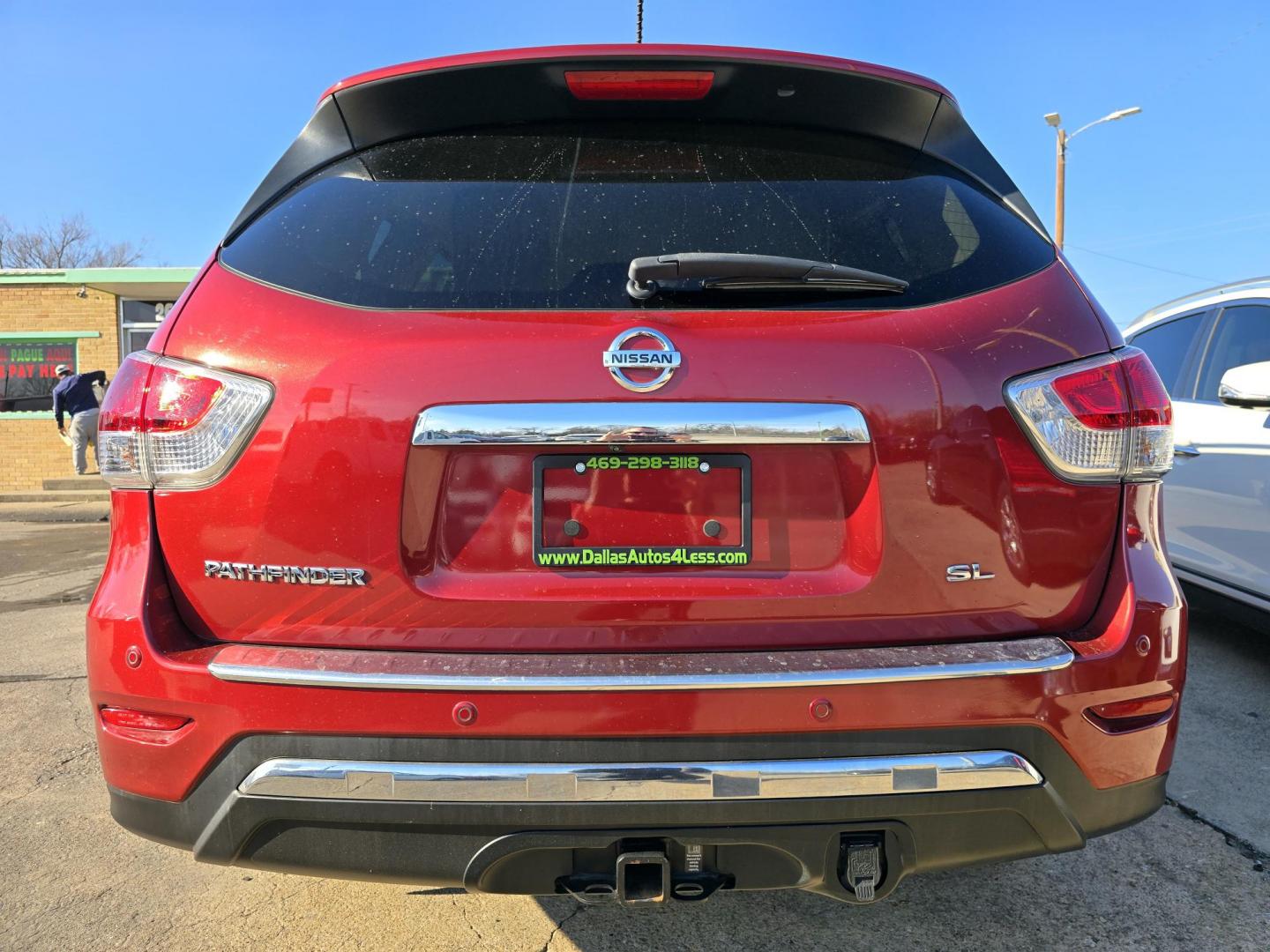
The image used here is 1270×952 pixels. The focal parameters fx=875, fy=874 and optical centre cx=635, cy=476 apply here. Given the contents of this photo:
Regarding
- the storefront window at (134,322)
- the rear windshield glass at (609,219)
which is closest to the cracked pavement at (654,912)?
the rear windshield glass at (609,219)

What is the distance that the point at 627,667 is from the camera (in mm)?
1568

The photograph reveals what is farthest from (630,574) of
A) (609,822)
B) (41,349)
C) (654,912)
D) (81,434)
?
(41,349)

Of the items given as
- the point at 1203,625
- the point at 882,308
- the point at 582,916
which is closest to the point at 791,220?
the point at 882,308

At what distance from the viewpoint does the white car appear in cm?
406

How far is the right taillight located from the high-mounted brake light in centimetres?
92

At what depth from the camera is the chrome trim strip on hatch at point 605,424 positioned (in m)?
1.59

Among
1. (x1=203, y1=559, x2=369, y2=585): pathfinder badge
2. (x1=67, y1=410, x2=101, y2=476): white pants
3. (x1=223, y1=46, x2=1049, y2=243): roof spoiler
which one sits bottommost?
(x1=67, y1=410, x2=101, y2=476): white pants

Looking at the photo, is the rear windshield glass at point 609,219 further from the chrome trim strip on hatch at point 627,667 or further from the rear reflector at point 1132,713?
the rear reflector at point 1132,713

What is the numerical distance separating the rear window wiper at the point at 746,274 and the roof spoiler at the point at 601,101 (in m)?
0.44

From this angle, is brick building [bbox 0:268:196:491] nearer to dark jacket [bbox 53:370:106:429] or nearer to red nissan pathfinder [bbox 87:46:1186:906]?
dark jacket [bbox 53:370:106:429]

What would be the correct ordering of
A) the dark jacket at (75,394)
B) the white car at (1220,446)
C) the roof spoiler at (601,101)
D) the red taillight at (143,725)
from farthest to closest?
the dark jacket at (75,394) → the white car at (1220,446) → the roof spoiler at (601,101) → the red taillight at (143,725)

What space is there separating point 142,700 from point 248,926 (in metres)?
0.99

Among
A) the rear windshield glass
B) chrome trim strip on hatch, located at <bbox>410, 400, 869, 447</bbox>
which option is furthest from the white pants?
chrome trim strip on hatch, located at <bbox>410, 400, 869, 447</bbox>

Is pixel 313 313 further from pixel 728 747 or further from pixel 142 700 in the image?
pixel 728 747
